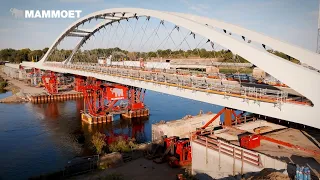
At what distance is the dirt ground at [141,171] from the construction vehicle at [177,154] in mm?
461

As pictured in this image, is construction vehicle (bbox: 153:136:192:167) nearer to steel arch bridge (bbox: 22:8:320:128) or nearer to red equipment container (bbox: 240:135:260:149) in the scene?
steel arch bridge (bbox: 22:8:320:128)

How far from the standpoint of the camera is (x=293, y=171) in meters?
11.5

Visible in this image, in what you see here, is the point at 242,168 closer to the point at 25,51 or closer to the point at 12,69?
the point at 12,69

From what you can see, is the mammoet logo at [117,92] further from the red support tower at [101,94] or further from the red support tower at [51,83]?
the red support tower at [51,83]

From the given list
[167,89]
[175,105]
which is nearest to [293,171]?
[167,89]

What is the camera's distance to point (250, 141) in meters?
14.7

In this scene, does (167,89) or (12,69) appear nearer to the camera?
(167,89)

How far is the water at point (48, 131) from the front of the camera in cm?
2280

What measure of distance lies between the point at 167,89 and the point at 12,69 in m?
85.6

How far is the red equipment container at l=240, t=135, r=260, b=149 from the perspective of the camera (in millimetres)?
14641

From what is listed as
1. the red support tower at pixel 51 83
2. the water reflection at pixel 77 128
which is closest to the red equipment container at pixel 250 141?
the water reflection at pixel 77 128

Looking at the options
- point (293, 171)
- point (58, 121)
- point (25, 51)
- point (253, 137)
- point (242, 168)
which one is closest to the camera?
point (293, 171)

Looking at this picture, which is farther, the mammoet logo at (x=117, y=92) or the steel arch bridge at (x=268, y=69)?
the mammoet logo at (x=117, y=92)

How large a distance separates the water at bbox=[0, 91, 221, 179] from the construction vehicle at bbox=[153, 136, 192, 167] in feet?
28.5
